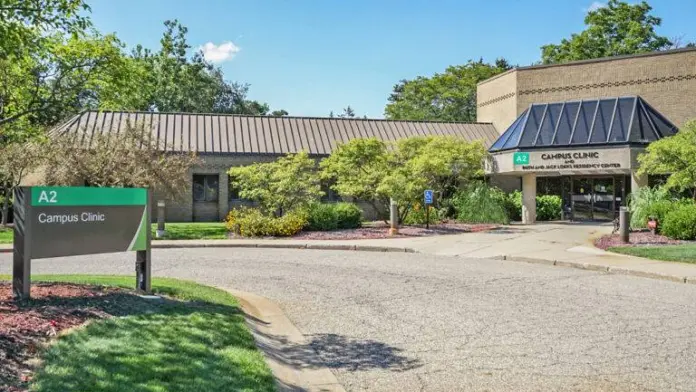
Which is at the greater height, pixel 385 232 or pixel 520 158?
pixel 520 158

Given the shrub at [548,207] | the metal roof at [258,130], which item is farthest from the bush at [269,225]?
the shrub at [548,207]

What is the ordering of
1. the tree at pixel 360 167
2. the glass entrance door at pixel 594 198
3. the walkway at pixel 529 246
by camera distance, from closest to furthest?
the walkway at pixel 529 246
the tree at pixel 360 167
the glass entrance door at pixel 594 198

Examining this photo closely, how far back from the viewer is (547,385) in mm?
5465

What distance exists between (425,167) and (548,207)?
9464mm

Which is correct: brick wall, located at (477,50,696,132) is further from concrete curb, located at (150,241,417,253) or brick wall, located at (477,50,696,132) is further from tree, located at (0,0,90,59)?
tree, located at (0,0,90,59)

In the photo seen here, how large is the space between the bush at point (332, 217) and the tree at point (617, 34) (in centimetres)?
3229

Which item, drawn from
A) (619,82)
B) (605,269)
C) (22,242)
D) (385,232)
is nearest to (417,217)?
(385,232)

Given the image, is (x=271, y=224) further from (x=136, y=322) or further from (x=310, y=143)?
(x=136, y=322)

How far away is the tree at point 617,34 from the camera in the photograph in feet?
155

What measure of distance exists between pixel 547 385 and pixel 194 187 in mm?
27941

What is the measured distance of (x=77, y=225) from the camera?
25.2 ft

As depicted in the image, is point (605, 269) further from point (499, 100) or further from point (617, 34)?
point (617, 34)

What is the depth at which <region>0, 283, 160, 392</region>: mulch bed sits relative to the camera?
4680mm

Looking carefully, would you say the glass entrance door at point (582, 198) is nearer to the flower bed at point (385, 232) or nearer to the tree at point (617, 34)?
the flower bed at point (385, 232)
